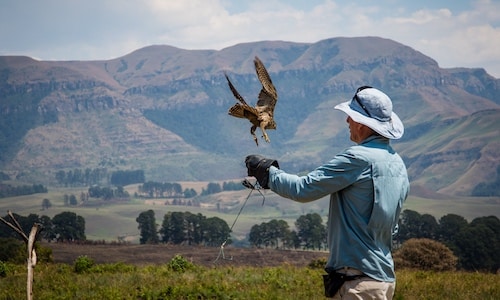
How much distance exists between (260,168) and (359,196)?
35.8 inches

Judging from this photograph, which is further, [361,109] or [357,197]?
[361,109]

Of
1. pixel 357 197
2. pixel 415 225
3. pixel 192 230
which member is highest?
pixel 357 197

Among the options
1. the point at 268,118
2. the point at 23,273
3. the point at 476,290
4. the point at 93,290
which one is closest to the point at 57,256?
the point at 23,273

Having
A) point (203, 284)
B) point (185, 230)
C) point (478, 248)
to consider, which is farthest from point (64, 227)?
point (203, 284)

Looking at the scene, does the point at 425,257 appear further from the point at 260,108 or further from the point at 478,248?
the point at 478,248

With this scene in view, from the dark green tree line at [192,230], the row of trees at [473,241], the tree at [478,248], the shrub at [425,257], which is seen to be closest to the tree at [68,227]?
the dark green tree line at [192,230]

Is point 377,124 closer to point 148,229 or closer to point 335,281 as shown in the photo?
point 335,281

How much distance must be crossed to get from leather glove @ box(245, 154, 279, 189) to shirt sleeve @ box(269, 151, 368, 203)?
0.22 ft

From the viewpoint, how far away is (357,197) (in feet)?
20.2

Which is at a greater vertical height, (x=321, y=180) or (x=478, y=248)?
(x=321, y=180)

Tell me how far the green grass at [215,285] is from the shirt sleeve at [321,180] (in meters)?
7.37

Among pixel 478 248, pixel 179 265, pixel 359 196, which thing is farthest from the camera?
pixel 478 248

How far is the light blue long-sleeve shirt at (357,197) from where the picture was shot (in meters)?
6.02

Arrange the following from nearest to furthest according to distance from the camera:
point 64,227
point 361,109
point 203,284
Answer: point 361,109
point 203,284
point 64,227
